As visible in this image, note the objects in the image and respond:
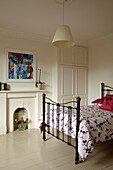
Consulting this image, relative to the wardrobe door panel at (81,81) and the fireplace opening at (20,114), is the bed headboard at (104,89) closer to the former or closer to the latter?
the wardrobe door panel at (81,81)

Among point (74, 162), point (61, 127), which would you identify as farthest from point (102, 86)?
point (74, 162)

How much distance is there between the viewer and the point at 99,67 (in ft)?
14.4

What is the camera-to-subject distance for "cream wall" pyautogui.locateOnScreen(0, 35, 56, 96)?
367cm

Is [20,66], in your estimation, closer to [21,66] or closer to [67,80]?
[21,66]

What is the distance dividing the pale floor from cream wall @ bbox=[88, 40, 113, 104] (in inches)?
70.9

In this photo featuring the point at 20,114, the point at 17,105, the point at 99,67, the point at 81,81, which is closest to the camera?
the point at 17,105

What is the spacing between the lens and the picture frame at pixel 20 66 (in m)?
3.74

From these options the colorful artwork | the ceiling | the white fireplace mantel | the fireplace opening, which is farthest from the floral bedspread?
the ceiling

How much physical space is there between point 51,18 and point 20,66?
1.53 metres

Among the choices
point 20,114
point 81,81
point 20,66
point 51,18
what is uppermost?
point 51,18

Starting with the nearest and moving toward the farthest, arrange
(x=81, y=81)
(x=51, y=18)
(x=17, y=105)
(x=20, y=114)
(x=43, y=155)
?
(x=43, y=155), (x=51, y=18), (x=17, y=105), (x=20, y=114), (x=81, y=81)

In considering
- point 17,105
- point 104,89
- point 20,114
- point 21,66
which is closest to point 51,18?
point 21,66

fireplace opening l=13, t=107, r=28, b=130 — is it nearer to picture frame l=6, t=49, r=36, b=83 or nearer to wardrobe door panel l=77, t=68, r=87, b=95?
picture frame l=6, t=49, r=36, b=83

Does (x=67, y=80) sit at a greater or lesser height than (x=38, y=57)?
lesser
